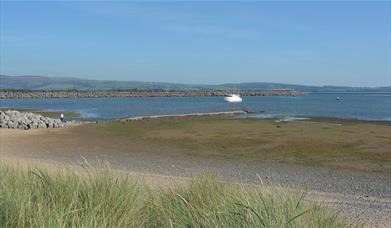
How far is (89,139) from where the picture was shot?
1105 inches

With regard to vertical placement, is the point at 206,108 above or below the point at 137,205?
below

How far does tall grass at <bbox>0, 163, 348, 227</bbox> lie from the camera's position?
5098 mm

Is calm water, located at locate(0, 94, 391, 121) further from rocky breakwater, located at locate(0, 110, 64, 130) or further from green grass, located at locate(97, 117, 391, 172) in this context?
green grass, located at locate(97, 117, 391, 172)

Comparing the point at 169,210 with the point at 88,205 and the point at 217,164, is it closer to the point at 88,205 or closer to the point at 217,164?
the point at 88,205

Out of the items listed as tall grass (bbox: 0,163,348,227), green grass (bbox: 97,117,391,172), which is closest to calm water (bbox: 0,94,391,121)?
green grass (bbox: 97,117,391,172)

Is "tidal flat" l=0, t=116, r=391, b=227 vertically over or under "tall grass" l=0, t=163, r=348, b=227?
under

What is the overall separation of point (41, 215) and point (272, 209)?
240cm

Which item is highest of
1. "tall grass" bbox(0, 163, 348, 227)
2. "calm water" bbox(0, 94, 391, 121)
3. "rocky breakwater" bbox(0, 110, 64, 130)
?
"tall grass" bbox(0, 163, 348, 227)

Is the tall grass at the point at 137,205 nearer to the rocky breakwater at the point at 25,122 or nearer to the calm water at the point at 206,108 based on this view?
the rocky breakwater at the point at 25,122

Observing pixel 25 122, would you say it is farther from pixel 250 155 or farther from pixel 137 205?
pixel 137 205

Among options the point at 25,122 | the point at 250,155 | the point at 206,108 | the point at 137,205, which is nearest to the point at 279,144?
the point at 250,155

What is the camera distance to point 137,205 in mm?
6262

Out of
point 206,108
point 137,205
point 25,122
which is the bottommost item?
point 206,108

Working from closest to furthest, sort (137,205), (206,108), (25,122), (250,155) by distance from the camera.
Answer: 1. (137,205)
2. (250,155)
3. (25,122)
4. (206,108)
